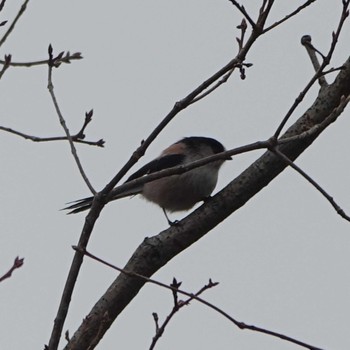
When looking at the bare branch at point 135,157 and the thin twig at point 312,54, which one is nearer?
the bare branch at point 135,157

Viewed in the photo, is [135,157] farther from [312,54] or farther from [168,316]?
[312,54]

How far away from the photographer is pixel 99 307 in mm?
3830

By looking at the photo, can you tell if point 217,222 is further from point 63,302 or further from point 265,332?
point 265,332

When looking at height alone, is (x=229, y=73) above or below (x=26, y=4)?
below

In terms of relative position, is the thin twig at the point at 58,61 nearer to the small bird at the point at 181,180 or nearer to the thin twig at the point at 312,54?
the thin twig at the point at 312,54

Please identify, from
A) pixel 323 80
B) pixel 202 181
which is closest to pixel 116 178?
pixel 323 80

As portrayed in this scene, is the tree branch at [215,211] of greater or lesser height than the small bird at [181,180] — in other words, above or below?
below

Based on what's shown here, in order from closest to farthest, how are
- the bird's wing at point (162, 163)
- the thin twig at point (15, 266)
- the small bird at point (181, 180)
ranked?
the thin twig at point (15, 266), the small bird at point (181, 180), the bird's wing at point (162, 163)

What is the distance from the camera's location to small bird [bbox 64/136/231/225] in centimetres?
618

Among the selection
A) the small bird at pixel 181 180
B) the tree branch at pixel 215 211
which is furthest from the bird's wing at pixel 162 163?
the tree branch at pixel 215 211

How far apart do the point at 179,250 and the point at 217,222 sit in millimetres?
241

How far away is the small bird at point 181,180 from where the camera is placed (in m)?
6.18

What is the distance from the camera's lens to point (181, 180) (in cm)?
626

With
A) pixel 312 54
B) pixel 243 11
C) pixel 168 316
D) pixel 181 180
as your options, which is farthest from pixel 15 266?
pixel 181 180
